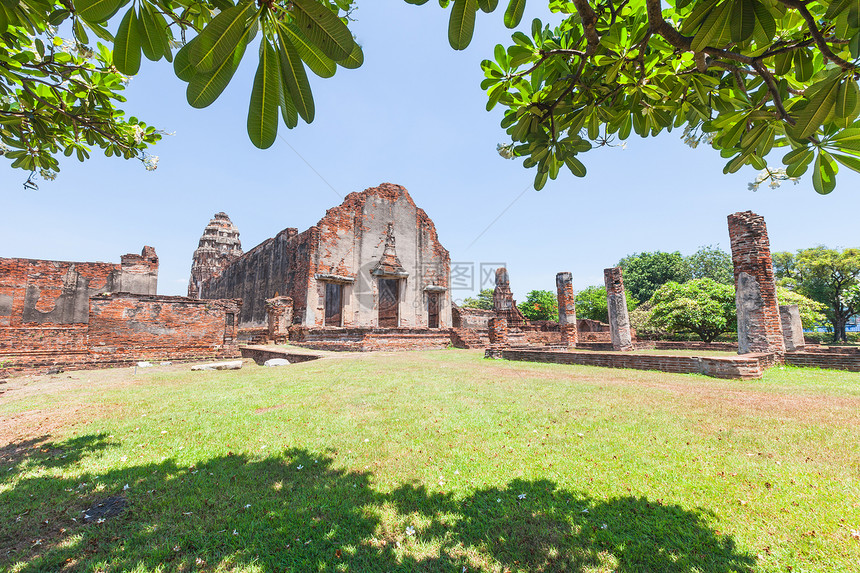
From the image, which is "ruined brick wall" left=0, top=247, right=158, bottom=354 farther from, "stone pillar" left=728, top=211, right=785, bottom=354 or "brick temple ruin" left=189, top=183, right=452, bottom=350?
"stone pillar" left=728, top=211, right=785, bottom=354

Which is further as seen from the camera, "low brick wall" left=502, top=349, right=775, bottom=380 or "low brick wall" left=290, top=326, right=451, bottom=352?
"low brick wall" left=290, top=326, right=451, bottom=352

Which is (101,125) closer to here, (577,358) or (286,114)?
(286,114)

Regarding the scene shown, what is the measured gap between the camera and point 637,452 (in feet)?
10.8

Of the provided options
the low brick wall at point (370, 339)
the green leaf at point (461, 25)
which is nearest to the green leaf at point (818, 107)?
the green leaf at point (461, 25)

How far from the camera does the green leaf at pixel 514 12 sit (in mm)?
1802

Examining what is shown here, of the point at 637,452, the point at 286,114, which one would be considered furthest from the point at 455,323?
the point at 286,114

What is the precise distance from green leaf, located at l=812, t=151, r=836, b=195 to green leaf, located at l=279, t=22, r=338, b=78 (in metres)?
2.67

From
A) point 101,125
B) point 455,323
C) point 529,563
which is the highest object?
point 101,125

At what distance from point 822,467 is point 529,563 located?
282 centimetres

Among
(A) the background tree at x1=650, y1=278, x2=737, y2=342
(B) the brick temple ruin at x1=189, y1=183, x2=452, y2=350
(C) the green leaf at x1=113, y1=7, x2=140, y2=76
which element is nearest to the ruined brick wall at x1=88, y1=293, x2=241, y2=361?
(B) the brick temple ruin at x1=189, y1=183, x2=452, y2=350

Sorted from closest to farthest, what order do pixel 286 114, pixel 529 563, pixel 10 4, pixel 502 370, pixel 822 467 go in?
pixel 10 4 → pixel 286 114 → pixel 529 563 → pixel 822 467 → pixel 502 370

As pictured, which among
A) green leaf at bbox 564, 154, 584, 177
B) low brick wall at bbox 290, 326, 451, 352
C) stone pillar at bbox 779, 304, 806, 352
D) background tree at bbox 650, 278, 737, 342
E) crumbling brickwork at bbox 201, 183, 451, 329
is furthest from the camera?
background tree at bbox 650, 278, 737, 342

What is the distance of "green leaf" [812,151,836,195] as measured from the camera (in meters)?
2.06

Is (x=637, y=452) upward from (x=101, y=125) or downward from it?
downward
